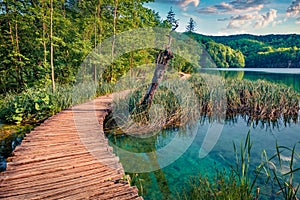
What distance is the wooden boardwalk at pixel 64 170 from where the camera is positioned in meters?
2.12

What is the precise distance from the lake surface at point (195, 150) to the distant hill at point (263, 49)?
141 ft

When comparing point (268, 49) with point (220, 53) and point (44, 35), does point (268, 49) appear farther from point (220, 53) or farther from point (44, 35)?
point (44, 35)

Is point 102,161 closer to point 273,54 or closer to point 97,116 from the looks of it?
point 97,116

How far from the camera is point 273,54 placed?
51.6 metres

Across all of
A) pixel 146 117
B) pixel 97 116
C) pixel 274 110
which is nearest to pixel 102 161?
pixel 97 116

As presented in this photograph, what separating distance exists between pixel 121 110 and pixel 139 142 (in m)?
1.53

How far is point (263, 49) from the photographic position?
188 feet

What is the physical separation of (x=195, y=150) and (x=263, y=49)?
63237 mm

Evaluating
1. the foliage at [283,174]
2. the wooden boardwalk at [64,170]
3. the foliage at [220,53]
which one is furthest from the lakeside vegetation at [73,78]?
the foliage at [220,53]

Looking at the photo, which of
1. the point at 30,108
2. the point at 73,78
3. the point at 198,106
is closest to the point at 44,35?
the point at 73,78

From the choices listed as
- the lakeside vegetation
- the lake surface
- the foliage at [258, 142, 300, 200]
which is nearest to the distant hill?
the lakeside vegetation

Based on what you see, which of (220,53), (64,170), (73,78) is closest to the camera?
(64,170)

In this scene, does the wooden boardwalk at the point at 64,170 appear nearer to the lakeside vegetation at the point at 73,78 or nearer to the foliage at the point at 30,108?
the lakeside vegetation at the point at 73,78

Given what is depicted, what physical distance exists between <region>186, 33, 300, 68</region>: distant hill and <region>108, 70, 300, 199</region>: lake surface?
42.8m
